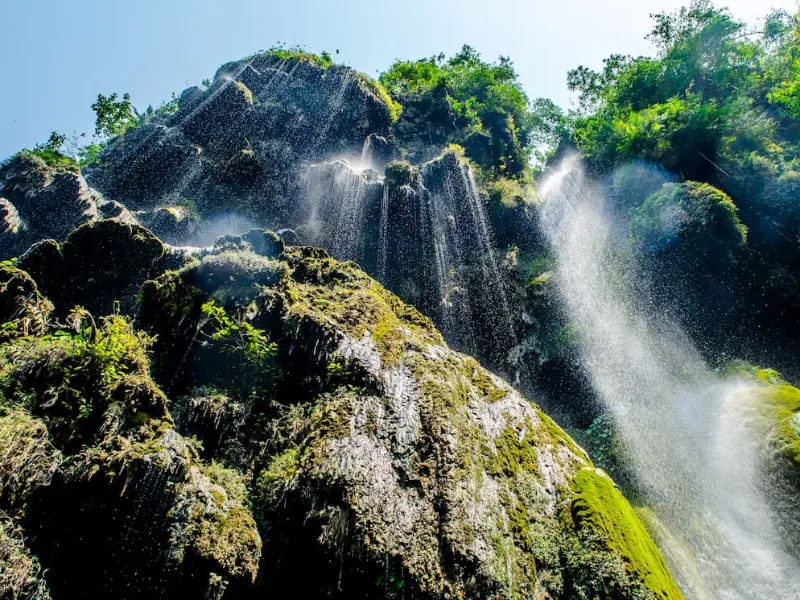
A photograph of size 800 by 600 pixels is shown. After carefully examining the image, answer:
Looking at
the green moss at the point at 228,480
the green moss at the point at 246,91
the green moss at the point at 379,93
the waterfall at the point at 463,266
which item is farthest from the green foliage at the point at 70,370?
the green moss at the point at 379,93

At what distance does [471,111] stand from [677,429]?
21876 mm

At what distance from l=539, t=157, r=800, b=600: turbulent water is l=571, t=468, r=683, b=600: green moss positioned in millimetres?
2454

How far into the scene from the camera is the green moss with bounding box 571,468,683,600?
Result: 17.4ft

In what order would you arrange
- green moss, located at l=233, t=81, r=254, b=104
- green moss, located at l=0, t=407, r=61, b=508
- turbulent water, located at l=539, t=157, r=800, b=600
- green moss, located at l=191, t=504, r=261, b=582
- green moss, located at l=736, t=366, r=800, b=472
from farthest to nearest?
1. green moss, located at l=233, t=81, r=254, b=104
2. green moss, located at l=736, t=366, r=800, b=472
3. turbulent water, located at l=539, t=157, r=800, b=600
4. green moss, located at l=191, t=504, r=261, b=582
5. green moss, located at l=0, t=407, r=61, b=508

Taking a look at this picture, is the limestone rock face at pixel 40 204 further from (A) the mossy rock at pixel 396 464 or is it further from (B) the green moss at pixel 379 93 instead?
(B) the green moss at pixel 379 93

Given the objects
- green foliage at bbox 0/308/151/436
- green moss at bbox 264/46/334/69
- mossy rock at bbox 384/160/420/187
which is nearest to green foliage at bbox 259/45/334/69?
green moss at bbox 264/46/334/69

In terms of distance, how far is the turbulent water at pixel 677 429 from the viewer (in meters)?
8.31

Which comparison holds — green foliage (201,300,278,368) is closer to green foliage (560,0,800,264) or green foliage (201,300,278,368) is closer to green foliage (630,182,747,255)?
green foliage (630,182,747,255)

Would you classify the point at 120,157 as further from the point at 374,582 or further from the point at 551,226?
the point at 374,582

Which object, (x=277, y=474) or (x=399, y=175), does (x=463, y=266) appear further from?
(x=277, y=474)

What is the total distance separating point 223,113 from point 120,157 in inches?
220

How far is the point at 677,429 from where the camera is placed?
38.2ft

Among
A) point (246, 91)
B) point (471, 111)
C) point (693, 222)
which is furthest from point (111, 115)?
point (693, 222)

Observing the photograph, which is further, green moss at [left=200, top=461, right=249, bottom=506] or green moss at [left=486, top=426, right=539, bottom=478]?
green moss at [left=486, top=426, right=539, bottom=478]
